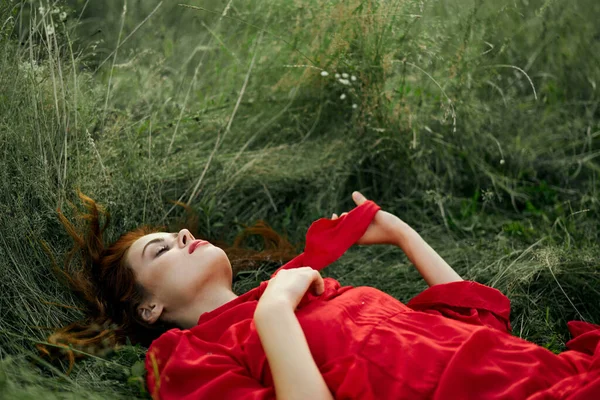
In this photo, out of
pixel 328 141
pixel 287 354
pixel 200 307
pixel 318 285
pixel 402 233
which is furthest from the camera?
pixel 328 141

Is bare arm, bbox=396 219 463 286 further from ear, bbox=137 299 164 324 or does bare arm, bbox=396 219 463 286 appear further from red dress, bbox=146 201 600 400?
ear, bbox=137 299 164 324

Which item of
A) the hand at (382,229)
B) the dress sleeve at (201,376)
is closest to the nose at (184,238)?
the dress sleeve at (201,376)

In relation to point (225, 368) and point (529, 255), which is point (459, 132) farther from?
point (225, 368)

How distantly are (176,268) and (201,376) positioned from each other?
0.43 m

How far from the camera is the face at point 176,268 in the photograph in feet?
7.20

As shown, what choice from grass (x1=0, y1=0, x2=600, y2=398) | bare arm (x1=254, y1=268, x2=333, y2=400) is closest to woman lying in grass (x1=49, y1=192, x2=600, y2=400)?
bare arm (x1=254, y1=268, x2=333, y2=400)

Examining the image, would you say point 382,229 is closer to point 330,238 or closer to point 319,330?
point 330,238

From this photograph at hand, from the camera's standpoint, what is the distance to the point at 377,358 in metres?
1.90

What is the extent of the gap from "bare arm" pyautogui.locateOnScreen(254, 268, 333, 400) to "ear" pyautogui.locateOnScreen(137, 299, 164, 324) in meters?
0.51

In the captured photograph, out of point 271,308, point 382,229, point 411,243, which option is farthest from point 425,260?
point 271,308

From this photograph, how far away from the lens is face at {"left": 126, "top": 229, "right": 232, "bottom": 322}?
7.20ft

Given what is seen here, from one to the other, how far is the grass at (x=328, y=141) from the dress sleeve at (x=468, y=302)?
0.26 metres

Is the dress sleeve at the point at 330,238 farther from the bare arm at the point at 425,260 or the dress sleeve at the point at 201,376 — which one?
the dress sleeve at the point at 201,376

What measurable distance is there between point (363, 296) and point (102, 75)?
6.97 ft
